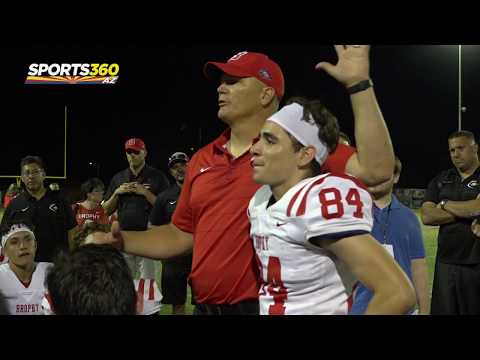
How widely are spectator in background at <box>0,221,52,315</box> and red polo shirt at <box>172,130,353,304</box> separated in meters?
2.43

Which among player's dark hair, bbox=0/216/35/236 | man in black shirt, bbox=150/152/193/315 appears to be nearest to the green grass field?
man in black shirt, bbox=150/152/193/315

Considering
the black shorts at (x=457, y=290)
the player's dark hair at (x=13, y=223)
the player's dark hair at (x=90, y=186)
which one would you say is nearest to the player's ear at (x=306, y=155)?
the black shorts at (x=457, y=290)

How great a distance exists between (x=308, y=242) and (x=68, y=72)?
96.7 ft

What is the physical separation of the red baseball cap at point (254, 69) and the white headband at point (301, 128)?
22.6 inches

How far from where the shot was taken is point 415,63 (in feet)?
118

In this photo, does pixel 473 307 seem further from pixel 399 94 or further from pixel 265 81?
pixel 399 94

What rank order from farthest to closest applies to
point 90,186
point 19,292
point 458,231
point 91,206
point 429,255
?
1. point 429,255
2. point 90,186
3. point 91,206
4. point 458,231
5. point 19,292

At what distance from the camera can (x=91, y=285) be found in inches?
60.7

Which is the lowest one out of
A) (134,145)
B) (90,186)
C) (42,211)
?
(42,211)

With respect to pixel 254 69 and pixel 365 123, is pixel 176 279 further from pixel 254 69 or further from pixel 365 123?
pixel 365 123

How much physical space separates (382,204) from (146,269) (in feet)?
13.6

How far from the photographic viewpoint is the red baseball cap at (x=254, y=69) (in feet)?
8.77

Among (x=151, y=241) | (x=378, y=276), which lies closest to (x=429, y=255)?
(x=151, y=241)
